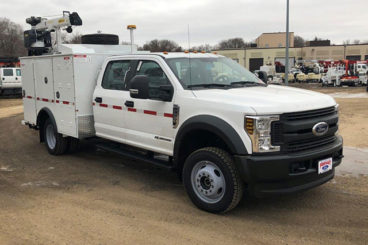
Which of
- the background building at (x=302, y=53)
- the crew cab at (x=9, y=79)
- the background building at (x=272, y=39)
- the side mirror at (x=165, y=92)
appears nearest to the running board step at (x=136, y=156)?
the side mirror at (x=165, y=92)

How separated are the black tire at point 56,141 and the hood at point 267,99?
394 centimetres

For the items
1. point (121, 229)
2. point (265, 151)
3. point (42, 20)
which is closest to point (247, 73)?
point (265, 151)

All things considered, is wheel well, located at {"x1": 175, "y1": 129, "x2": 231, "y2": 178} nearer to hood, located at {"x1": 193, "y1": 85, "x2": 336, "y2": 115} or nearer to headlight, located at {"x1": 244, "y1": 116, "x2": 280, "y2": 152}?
hood, located at {"x1": 193, "y1": 85, "x2": 336, "y2": 115}

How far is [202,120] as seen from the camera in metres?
4.64

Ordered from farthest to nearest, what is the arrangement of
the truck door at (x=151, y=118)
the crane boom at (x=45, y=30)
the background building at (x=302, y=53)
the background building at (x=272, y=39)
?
the background building at (x=272, y=39) → the background building at (x=302, y=53) → the crane boom at (x=45, y=30) → the truck door at (x=151, y=118)

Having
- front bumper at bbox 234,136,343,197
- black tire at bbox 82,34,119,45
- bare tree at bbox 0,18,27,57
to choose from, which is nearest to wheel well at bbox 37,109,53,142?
black tire at bbox 82,34,119,45

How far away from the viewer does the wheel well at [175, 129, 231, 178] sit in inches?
194

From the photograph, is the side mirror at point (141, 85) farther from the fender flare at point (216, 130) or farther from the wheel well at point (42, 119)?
the wheel well at point (42, 119)

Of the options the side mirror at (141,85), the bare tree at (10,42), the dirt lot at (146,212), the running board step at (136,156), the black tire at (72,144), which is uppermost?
the bare tree at (10,42)

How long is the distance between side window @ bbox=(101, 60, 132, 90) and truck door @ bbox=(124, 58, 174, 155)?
26 centimetres

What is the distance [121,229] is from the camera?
14.0ft

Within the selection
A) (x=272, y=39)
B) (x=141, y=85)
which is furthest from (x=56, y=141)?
(x=272, y=39)

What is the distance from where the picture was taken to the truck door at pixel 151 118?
5.28 meters

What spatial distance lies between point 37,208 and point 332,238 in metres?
3.67
